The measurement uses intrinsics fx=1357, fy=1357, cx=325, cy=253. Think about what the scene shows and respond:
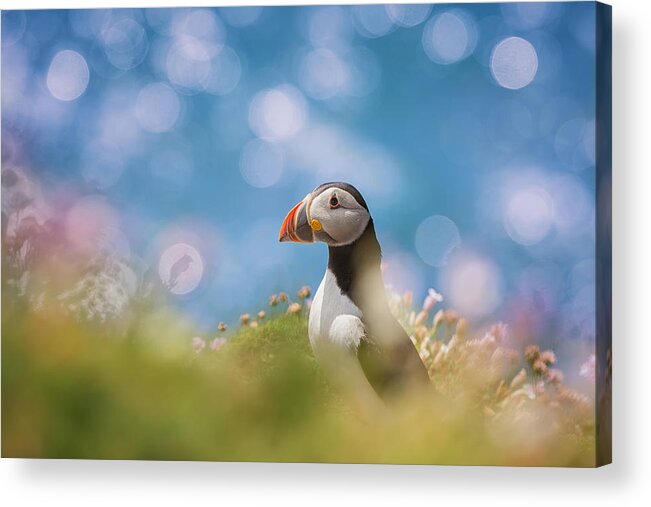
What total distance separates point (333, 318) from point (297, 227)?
1.34ft

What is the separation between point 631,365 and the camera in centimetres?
561

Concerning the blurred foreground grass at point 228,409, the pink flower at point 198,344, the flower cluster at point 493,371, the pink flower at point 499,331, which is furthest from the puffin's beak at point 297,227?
the pink flower at point 499,331

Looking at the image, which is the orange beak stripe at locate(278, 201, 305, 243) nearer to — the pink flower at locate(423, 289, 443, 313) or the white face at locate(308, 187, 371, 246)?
the white face at locate(308, 187, 371, 246)

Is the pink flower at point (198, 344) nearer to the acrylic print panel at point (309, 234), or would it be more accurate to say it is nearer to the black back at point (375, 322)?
the acrylic print panel at point (309, 234)

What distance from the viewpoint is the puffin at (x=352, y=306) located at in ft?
18.1

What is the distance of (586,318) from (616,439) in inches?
22.6

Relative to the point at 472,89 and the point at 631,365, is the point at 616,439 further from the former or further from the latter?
the point at 472,89

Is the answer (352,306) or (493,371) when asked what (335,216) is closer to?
(352,306)

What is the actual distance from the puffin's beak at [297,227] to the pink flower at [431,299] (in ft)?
1.74

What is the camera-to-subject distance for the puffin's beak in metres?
5.60

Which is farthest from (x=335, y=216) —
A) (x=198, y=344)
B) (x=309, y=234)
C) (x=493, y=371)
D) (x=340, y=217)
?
(x=493, y=371)

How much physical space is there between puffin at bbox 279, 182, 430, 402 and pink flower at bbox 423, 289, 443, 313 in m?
0.14

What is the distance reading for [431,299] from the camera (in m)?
5.54

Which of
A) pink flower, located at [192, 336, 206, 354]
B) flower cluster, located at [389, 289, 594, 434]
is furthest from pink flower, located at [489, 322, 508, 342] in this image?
pink flower, located at [192, 336, 206, 354]
